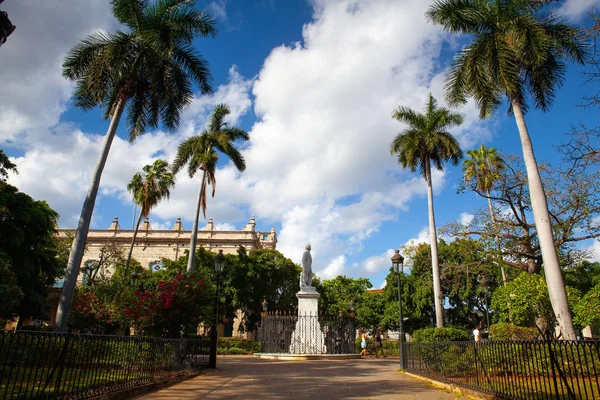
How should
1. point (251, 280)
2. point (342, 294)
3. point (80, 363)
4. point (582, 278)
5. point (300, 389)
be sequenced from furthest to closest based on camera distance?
point (342, 294) → point (251, 280) → point (582, 278) → point (300, 389) → point (80, 363)

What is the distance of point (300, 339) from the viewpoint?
63.9 feet

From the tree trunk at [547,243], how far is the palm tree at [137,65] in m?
12.5

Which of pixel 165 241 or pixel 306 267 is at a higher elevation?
pixel 165 241

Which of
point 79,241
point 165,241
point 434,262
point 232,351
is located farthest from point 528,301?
point 165,241

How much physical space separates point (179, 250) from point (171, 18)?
38398 mm

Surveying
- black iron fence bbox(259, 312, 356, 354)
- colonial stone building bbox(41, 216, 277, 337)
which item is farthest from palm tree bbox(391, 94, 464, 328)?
colonial stone building bbox(41, 216, 277, 337)

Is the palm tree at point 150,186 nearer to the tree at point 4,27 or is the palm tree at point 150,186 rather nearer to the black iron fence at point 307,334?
the black iron fence at point 307,334

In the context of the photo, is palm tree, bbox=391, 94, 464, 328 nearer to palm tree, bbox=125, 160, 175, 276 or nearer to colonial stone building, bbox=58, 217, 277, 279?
palm tree, bbox=125, 160, 175, 276

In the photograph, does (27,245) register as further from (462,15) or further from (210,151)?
(462,15)

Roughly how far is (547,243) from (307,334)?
11282 mm

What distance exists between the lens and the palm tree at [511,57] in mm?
13461

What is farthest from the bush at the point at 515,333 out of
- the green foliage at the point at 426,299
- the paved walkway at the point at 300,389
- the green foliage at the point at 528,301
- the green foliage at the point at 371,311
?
the green foliage at the point at 371,311

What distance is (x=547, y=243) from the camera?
40.8 feet

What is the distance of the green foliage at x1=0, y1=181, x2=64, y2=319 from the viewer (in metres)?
19.2
